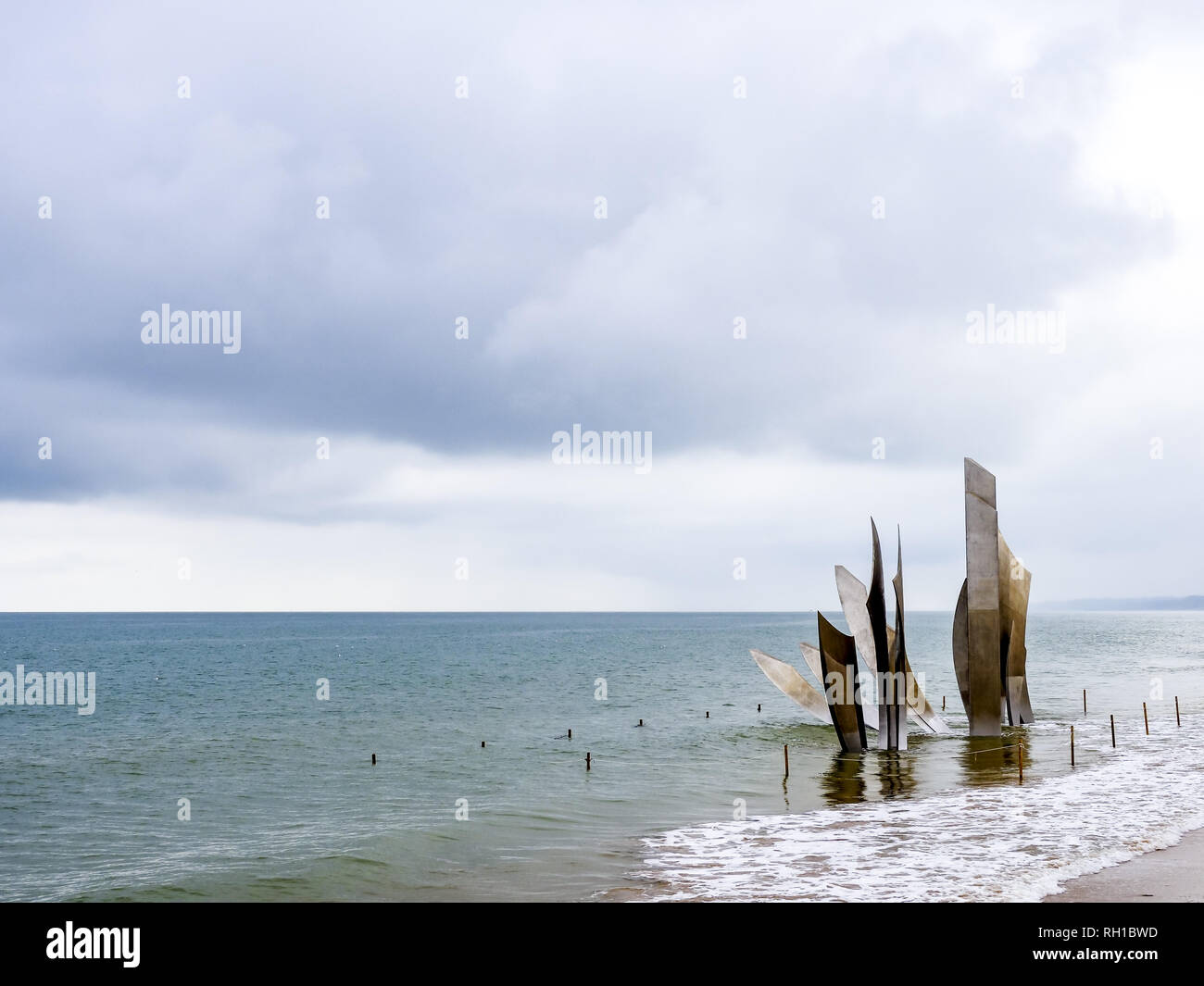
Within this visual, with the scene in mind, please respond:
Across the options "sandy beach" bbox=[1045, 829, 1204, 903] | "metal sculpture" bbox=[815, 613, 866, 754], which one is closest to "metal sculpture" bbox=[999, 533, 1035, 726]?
"metal sculpture" bbox=[815, 613, 866, 754]

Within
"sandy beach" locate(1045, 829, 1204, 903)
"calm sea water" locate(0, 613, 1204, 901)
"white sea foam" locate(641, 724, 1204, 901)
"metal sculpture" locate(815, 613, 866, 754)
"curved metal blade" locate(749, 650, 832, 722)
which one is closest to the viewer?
"sandy beach" locate(1045, 829, 1204, 903)

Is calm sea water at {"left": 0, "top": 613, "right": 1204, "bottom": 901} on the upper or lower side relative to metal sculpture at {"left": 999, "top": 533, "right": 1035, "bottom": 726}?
lower

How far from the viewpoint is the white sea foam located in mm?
14055

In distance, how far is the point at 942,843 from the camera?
16.4 meters

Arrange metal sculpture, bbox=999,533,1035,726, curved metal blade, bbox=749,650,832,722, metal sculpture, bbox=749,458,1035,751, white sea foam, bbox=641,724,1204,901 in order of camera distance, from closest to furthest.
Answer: white sea foam, bbox=641,724,1204,901, metal sculpture, bbox=749,458,1035,751, curved metal blade, bbox=749,650,832,722, metal sculpture, bbox=999,533,1035,726

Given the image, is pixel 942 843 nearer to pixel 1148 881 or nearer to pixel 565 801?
pixel 1148 881

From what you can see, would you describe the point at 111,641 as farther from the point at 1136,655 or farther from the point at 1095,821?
the point at 1095,821

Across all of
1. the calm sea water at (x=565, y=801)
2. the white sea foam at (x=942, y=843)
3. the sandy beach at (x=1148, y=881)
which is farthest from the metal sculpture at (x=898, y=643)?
the sandy beach at (x=1148, y=881)

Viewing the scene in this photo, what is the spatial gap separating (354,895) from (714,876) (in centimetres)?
576

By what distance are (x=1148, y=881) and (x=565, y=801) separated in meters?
12.9

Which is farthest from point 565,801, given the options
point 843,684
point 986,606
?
point 986,606

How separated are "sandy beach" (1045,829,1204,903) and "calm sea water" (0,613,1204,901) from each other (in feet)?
1.64

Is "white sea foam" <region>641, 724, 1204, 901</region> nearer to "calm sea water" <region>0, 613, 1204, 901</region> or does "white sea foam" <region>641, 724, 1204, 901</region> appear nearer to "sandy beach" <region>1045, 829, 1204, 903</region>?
"calm sea water" <region>0, 613, 1204, 901</region>

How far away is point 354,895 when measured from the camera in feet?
51.9
